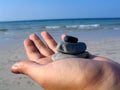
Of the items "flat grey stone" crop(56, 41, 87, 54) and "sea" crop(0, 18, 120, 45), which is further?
"sea" crop(0, 18, 120, 45)

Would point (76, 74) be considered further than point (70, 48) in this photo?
No

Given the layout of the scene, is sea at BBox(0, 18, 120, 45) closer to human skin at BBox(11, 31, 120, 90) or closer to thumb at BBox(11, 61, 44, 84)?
thumb at BBox(11, 61, 44, 84)

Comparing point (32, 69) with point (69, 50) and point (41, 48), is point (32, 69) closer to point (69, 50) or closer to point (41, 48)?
point (69, 50)

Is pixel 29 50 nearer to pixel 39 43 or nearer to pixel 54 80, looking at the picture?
pixel 39 43

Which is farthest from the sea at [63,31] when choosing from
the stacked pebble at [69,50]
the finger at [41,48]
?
the stacked pebble at [69,50]

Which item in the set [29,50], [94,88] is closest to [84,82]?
[94,88]

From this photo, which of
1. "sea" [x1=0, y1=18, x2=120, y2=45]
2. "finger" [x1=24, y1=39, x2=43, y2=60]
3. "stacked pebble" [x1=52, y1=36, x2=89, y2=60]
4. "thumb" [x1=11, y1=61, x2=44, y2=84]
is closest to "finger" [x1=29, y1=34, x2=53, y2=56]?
"finger" [x1=24, y1=39, x2=43, y2=60]

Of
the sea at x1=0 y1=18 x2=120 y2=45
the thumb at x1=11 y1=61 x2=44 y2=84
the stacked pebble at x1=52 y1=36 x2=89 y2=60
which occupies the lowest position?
the sea at x1=0 y1=18 x2=120 y2=45

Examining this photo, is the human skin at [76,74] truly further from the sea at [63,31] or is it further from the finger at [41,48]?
the sea at [63,31]

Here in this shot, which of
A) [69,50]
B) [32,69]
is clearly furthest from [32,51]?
[32,69]

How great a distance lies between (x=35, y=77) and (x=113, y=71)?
577mm

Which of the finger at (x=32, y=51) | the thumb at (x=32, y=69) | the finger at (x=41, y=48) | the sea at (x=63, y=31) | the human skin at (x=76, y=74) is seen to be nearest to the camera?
the human skin at (x=76, y=74)

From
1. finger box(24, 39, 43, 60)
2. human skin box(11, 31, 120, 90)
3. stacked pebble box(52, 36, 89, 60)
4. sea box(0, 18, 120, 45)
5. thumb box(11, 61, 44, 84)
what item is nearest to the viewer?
human skin box(11, 31, 120, 90)

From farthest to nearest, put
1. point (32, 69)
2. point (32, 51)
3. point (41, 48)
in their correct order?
point (41, 48) < point (32, 51) < point (32, 69)
